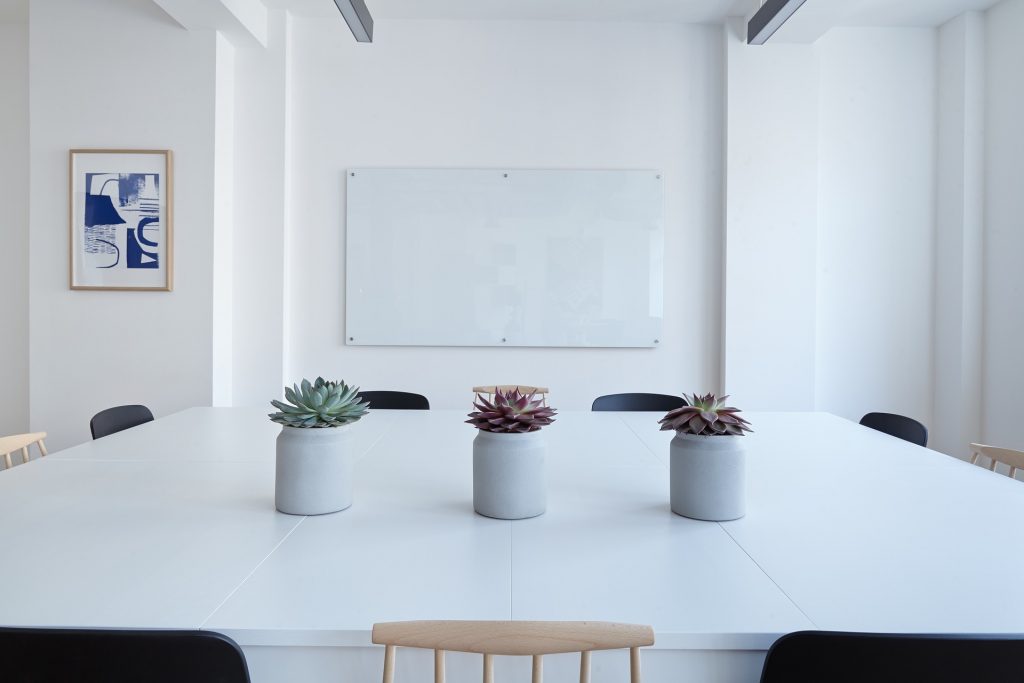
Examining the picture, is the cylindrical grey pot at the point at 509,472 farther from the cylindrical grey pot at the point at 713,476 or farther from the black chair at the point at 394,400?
the black chair at the point at 394,400

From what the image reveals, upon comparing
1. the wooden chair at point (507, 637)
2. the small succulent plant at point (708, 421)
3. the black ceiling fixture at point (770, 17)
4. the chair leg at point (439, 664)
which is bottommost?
the chair leg at point (439, 664)

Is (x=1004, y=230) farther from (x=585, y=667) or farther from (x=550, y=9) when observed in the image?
(x=585, y=667)

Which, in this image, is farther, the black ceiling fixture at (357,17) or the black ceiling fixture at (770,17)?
the black ceiling fixture at (357,17)

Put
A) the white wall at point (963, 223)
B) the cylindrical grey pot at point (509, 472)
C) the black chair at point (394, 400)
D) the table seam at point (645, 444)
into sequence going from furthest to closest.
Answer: the white wall at point (963, 223), the black chair at point (394, 400), the table seam at point (645, 444), the cylindrical grey pot at point (509, 472)

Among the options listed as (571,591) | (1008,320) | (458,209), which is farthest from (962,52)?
(571,591)

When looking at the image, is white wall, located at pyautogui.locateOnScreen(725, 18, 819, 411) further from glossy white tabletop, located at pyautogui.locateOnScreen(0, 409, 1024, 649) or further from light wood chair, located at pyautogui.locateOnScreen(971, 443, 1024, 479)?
glossy white tabletop, located at pyautogui.locateOnScreen(0, 409, 1024, 649)

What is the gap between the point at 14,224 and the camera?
151 inches

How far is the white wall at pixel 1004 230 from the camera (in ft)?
11.2

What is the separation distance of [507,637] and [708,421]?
0.70 metres

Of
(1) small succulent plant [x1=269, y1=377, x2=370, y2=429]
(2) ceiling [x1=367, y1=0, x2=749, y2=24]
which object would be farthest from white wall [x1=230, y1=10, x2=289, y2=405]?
(1) small succulent plant [x1=269, y1=377, x2=370, y2=429]

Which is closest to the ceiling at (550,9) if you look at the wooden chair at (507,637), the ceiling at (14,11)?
the ceiling at (14,11)

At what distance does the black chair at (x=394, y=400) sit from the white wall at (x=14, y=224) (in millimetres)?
2711

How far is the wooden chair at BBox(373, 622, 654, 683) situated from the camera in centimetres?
72

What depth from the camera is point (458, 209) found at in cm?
379
